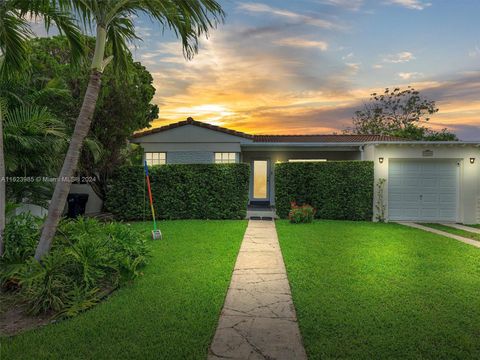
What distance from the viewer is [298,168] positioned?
44.3ft

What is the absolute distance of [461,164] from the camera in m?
13.2

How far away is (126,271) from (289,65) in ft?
32.3

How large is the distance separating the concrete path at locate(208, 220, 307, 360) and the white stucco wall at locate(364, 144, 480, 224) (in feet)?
27.8

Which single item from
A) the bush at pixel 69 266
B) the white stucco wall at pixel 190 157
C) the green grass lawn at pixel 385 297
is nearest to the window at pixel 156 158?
the white stucco wall at pixel 190 157

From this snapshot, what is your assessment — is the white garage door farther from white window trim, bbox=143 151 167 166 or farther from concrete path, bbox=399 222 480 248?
white window trim, bbox=143 151 167 166

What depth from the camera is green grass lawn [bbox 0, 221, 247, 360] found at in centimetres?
324

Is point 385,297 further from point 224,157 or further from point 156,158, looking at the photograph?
point 156,158

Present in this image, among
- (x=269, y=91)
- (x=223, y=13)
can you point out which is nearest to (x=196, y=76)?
(x=269, y=91)

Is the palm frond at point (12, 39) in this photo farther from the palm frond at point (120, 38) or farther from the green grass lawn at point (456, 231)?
the green grass lawn at point (456, 231)

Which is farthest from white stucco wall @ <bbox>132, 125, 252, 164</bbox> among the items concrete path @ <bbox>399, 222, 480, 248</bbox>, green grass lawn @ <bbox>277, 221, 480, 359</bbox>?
green grass lawn @ <bbox>277, 221, 480, 359</bbox>

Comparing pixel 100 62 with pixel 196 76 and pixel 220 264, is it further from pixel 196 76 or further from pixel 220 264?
pixel 196 76

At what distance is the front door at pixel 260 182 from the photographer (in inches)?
702

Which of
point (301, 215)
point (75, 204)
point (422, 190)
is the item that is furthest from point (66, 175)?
point (422, 190)

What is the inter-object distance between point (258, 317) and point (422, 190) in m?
11.9
